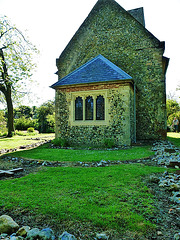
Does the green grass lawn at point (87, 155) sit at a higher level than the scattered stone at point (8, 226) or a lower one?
lower

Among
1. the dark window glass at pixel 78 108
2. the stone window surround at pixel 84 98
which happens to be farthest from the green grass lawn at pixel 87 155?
the dark window glass at pixel 78 108

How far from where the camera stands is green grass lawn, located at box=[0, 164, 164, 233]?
260 cm

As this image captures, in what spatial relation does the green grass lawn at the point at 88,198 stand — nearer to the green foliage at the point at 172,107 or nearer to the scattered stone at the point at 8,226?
the scattered stone at the point at 8,226

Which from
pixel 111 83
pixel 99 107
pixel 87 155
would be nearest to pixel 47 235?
pixel 87 155

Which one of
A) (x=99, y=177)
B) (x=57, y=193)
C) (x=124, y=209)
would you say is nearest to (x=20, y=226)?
(x=57, y=193)

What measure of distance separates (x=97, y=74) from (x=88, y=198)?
9690 millimetres

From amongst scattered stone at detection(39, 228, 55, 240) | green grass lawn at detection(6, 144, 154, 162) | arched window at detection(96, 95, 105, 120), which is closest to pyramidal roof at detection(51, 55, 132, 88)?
arched window at detection(96, 95, 105, 120)

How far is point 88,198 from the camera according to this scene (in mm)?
3262

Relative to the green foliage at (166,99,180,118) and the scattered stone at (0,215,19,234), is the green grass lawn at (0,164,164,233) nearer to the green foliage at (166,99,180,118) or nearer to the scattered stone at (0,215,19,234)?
the scattered stone at (0,215,19,234)

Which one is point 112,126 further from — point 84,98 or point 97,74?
point 97,74

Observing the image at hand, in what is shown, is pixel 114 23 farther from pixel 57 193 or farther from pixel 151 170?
pixel 57 193

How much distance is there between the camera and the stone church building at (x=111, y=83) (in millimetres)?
11016

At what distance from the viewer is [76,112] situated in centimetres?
1216

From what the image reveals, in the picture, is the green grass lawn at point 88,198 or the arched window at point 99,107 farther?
the arched window at point 99,107
